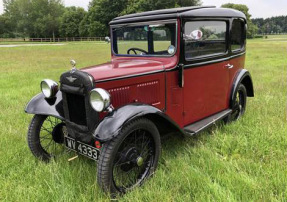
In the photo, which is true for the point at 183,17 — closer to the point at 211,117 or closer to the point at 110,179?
the point at 211,117

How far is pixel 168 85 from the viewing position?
9.52 feet

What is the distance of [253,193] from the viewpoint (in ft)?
7.22

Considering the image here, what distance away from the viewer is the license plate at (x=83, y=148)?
2.34m

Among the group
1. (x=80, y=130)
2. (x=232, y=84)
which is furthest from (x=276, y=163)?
(x=80, y=130)

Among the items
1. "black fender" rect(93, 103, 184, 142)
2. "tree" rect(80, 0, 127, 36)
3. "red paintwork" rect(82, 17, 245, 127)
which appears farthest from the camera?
"tree" rect(80, 0, 127, 36)

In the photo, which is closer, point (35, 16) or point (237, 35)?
point (237, 35)

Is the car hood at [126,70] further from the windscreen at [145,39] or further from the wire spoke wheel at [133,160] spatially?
the wire spoke wheel at [133,160]

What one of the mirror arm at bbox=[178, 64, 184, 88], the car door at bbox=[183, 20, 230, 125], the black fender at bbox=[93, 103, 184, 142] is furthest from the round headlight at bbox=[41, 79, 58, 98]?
the car door at bbox=[183, 20, 230, 125]

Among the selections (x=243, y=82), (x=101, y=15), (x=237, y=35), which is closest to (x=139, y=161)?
(x=237, y=35)

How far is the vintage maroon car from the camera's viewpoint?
7.49ft

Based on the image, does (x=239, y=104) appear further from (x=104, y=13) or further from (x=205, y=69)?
(x=104, y=13)

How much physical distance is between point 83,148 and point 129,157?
0.47m

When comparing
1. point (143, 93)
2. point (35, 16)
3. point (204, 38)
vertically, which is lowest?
point (143, 93)

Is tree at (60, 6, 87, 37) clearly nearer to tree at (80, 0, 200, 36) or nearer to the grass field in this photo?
tree at (80, 0, 200, 36)
